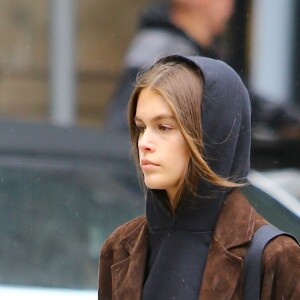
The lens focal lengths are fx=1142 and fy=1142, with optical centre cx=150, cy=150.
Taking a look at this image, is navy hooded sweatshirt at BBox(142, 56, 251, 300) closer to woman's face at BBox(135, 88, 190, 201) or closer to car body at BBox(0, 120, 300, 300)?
woman's face at BBox(135, 88, 190, 201)

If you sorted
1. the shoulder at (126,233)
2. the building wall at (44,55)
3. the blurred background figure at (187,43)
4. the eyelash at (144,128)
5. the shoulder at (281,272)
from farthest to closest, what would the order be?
1. the building wall at (44,55)
2. the blurred background figure at (187,43)
3. the shoulder at (126,233)
4. the eyelash at (144,128)
5. the shoulder at (281,272)

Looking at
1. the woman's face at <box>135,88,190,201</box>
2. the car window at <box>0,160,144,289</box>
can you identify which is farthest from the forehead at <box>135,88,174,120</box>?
the car window at <box>0,160,144,289</box>

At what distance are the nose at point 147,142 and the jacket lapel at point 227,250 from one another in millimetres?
207

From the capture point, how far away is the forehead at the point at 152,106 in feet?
7.98

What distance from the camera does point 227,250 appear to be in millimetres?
2404

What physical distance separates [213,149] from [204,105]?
0.09 metres

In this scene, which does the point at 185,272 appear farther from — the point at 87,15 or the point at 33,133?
the point at 87,15

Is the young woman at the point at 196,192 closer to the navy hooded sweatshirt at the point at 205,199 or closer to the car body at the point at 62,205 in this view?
the navy hooded sweatshirt at the point at 205,199

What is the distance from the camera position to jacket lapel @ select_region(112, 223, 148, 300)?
249 centimetres

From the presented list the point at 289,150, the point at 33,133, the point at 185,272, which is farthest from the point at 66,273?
the point at 289,150

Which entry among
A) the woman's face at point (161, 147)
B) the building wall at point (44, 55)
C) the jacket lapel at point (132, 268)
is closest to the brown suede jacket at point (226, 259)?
the jacket lapel at point (132, 268)

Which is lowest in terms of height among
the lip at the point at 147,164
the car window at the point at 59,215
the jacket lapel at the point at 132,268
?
the car window at the point at 59,215

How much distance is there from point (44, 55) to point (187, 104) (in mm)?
5862

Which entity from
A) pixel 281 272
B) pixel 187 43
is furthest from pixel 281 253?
pixel 187 43
